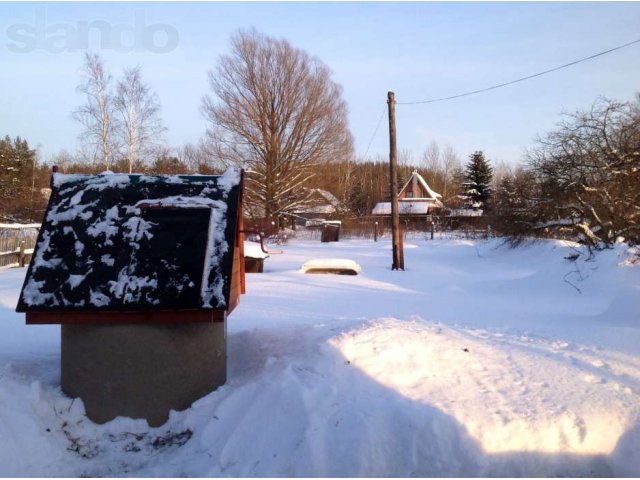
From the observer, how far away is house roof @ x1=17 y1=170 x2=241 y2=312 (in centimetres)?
528

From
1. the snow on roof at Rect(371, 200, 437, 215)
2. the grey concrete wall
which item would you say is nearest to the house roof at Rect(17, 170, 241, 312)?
the grey concrete wall

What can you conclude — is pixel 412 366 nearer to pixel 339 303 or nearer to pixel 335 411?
pixel 335 411

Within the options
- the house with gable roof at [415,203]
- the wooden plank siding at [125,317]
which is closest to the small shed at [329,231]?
the house with gable roof at [415,203]

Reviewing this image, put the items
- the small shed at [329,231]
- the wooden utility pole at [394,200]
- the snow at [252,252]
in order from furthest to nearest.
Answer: the small shed at [329,231] < the wooden utility pole at [394,200] < the snow at [252,252]

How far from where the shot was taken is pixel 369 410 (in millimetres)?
4781

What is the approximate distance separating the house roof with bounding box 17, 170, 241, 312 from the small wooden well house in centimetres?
1

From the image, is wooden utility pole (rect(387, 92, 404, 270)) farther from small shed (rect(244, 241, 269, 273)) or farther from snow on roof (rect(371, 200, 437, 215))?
snow on roof (rect(371, 200, 437, 215))

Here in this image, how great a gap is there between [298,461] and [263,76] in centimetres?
3477

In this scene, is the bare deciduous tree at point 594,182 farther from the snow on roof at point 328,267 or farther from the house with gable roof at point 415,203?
the house with gable roof at point 415,203

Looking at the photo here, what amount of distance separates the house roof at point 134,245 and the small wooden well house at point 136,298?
10 millimetres

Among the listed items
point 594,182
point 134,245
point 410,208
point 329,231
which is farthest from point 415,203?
point 134,245

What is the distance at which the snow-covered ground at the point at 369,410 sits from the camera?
14.4 ft

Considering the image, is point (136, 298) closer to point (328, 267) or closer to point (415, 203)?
point (328, 267)

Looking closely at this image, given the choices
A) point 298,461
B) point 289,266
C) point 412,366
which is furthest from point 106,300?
point 289,266
